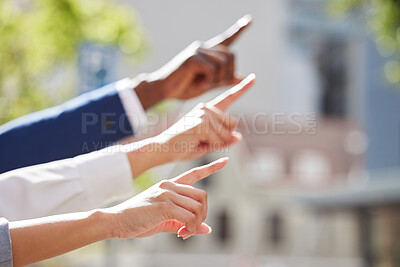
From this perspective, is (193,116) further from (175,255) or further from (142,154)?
(175,255)

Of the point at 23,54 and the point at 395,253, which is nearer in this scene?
the point at 23,54

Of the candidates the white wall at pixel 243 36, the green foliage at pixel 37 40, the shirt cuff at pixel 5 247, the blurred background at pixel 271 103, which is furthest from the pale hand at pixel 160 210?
the white wall at pixel 243 36

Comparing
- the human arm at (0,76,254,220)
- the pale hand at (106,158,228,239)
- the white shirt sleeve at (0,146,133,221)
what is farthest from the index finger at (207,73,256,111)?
the pale hand at (106,158,228,239)

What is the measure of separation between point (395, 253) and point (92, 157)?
12927 mm

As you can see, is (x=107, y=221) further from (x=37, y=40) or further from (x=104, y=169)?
(x=37, y=40)

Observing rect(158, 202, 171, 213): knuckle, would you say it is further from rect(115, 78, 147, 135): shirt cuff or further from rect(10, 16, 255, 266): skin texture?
rect(115, 78, 147, 135): shirt cuff

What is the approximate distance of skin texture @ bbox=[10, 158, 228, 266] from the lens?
2.96 feet

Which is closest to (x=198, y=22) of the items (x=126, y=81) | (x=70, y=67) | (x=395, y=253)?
(x=395, y=253)

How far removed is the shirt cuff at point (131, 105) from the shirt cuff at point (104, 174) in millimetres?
208

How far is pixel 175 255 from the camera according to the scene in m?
22.3

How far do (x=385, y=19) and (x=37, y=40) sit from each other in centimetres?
422

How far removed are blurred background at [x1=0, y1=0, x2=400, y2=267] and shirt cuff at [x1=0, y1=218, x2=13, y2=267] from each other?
350cm

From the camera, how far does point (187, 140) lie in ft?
4.12

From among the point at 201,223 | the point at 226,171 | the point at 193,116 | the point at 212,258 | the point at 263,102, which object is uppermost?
the point at 193,116
